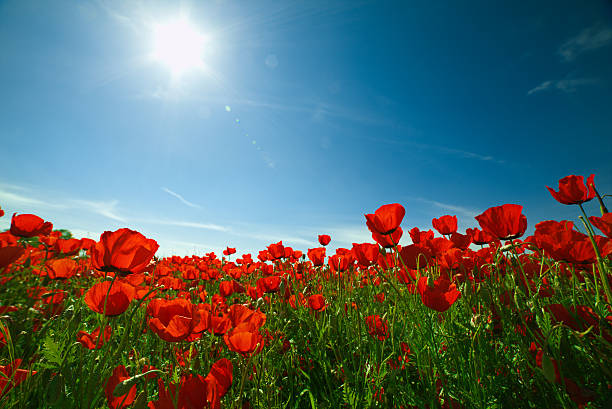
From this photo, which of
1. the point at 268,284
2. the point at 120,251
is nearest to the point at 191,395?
the point at 120,251

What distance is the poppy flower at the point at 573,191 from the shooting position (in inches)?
68.4

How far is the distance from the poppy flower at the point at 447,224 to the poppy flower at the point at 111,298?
8.87 feet

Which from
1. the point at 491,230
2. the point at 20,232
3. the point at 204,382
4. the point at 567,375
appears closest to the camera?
the point at 204,382

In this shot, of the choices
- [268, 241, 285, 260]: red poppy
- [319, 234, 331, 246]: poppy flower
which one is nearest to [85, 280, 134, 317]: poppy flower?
[268, 241, 285, 260]: red poppy

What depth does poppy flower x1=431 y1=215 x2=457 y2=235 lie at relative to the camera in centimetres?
269

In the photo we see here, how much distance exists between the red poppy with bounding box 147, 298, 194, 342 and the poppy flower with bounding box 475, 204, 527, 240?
1783 millimetres

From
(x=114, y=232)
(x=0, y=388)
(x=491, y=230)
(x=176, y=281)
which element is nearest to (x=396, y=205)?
(x=491, y=230)

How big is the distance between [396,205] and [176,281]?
2827 mm

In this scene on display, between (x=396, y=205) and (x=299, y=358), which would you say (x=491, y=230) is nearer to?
(x=396, y=205)

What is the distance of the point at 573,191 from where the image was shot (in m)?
1.77

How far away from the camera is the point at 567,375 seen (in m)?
1.22

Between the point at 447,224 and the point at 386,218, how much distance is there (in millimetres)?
1373

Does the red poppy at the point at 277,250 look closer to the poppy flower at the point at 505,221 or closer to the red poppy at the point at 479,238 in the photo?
the red poppy at the point at 479,238

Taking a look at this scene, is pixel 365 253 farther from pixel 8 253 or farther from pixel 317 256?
pixel 8 253
